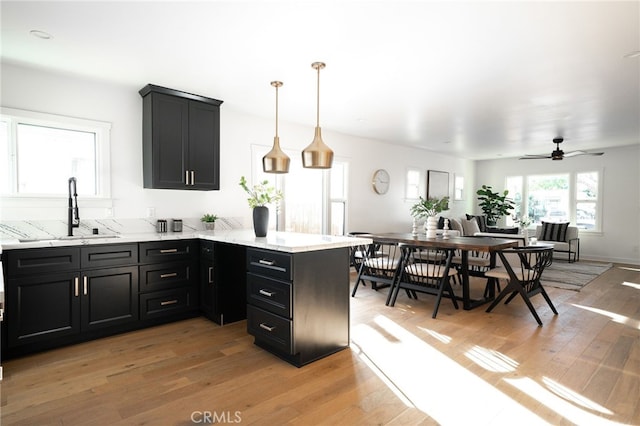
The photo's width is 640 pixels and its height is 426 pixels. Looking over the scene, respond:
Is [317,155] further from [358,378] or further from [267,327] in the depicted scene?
[358,378]

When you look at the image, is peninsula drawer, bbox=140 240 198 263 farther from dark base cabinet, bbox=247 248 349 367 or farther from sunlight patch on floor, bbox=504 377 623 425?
sunlight patch on floor, bbox=504 377 623 425

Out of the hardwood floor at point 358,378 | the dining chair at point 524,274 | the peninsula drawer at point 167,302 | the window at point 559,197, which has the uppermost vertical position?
the window at point 559,197

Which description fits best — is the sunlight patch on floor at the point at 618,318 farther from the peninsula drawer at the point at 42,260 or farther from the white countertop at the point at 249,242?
the peninsula drawer at the point at 42,260

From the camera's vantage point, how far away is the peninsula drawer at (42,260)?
8.98 feet

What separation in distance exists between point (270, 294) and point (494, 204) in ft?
26.7

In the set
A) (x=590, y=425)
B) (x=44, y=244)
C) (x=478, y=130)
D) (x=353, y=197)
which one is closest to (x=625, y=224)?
(x=478, y=130)

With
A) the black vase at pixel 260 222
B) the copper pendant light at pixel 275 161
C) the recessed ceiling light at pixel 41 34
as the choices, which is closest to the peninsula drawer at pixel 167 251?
the black vase at pixel 260 222

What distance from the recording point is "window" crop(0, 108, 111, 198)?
3229 mm

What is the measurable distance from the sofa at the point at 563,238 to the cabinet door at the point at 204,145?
703 centimetres

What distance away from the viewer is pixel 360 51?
290cm

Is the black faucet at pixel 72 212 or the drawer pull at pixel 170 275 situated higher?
the black faucet at pixel 72 212

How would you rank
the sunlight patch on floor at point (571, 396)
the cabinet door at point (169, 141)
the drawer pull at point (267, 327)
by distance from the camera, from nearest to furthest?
the sunlight patch on floor at point (571, 396) → the drawer pull at point (267, 327) → the cabinet door at point (169, 141)

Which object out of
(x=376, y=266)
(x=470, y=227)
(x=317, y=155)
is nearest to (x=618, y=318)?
(x=376, y=266)

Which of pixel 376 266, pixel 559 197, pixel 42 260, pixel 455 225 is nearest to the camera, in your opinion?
pixel 42 260
